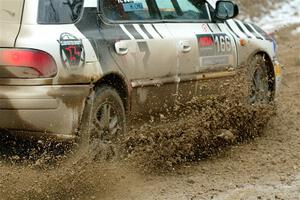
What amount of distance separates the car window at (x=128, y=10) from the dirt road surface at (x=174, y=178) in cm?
128

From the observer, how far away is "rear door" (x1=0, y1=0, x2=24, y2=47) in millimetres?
4777

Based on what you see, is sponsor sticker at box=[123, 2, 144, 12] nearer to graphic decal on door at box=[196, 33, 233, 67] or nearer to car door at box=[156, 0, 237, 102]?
car door at box=[156, 0, 237, 102]

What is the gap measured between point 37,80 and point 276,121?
3.77 metres

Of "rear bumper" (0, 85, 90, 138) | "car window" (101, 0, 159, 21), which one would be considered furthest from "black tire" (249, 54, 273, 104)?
"rear bumper" (0, 85, 90, 138)

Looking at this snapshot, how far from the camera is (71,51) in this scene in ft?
16.1

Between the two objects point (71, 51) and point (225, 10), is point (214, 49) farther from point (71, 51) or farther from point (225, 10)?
point (71, 51)

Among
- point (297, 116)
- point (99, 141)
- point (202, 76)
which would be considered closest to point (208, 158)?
point (202, 76)

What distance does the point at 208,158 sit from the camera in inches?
247

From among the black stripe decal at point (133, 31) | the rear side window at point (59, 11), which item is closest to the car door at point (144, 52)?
the black stripe decal at point (133, 31)

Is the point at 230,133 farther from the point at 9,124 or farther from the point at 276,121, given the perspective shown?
the point at 9,124

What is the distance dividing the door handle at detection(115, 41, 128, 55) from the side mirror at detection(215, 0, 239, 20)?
1.79 m

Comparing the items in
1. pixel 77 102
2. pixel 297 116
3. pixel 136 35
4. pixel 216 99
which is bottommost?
pixel 297 116

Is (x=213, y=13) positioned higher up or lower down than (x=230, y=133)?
higher up

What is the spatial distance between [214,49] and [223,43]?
0.75ft
